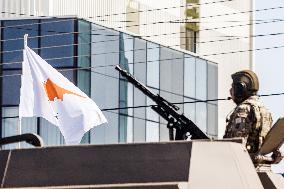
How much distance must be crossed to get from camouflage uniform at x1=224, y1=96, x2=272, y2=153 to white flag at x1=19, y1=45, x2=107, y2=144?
10.9 meters

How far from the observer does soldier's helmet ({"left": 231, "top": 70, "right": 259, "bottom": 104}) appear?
11.9m

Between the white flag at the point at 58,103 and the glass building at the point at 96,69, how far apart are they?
84.7 ft

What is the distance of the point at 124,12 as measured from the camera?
67.4 meters

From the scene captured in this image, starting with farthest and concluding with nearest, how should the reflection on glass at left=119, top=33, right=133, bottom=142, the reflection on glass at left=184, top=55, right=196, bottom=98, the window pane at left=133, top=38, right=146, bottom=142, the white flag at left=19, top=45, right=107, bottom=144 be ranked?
the reflection on glass at left=184, top=55, right=196, bottom=98
the window pane at left=133, top=38, right=146, bottom=142
the reflection on glass at left=119, top=33, right=133, bottom=142
the white flag at left=19, top=45, right=107, bottom=144

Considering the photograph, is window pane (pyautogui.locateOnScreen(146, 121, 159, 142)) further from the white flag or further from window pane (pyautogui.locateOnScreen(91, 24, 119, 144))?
the white flag

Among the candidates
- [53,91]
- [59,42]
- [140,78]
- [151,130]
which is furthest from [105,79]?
[53,91]

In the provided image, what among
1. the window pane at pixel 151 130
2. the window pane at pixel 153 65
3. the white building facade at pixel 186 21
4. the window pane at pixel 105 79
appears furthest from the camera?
the window pane at pixel 153 65

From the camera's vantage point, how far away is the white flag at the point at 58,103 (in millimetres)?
25422

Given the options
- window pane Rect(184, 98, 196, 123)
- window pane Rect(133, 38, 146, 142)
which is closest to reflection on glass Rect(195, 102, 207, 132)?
window pane Rect(184, 98, 196, 123)

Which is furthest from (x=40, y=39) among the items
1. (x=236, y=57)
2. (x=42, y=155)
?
(x=42, y=155)

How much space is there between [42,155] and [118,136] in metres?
52.5

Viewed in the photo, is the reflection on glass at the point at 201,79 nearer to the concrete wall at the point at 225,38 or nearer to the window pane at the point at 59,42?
the concrete wall at the point at 225,38

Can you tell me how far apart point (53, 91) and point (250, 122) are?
1708 cm

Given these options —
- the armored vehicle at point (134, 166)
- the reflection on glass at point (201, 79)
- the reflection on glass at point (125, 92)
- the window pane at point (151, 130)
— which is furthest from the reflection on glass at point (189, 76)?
the armored vehicle at point (134, 166)
